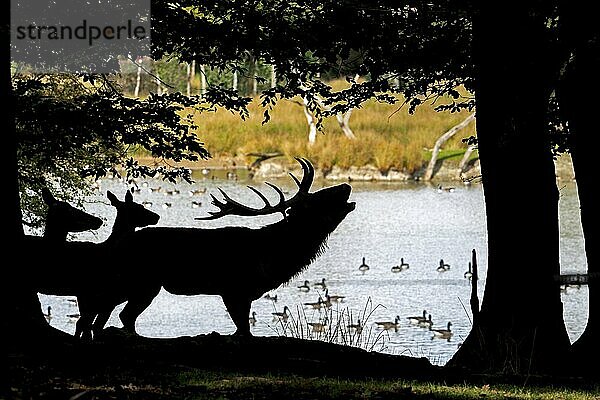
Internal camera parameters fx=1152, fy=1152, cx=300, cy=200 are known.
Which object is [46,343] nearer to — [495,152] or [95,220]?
[95,220]

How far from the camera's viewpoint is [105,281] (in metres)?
8.65

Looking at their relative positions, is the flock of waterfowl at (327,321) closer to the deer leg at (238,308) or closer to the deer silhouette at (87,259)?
the deer leg at (238,308)

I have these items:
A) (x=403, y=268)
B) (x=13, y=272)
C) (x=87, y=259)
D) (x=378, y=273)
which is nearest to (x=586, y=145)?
(x=87, y=259)

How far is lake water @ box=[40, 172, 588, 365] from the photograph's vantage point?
15055 mm

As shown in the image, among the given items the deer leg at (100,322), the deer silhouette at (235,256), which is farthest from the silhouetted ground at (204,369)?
the deer silhouette at (235,256)

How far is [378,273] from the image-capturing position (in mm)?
20797

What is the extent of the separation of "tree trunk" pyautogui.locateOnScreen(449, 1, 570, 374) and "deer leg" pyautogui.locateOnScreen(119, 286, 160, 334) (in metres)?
2.40

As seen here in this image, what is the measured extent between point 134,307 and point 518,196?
2.97m

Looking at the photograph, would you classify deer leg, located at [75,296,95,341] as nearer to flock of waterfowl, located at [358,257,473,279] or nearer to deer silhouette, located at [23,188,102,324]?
deer silhouette, located at [23,188,102,324]

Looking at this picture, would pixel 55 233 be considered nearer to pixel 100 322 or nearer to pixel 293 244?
pixel 100 322

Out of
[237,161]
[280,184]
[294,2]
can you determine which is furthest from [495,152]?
[237,161]

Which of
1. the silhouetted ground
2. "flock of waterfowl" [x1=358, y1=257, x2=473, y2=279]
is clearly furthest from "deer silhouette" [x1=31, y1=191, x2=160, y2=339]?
"flock of waterfowl" [x1=358, y1=257, x2=473, y2=279]

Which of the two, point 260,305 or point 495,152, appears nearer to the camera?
point 495,152

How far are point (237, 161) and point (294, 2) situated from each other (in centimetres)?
2964
